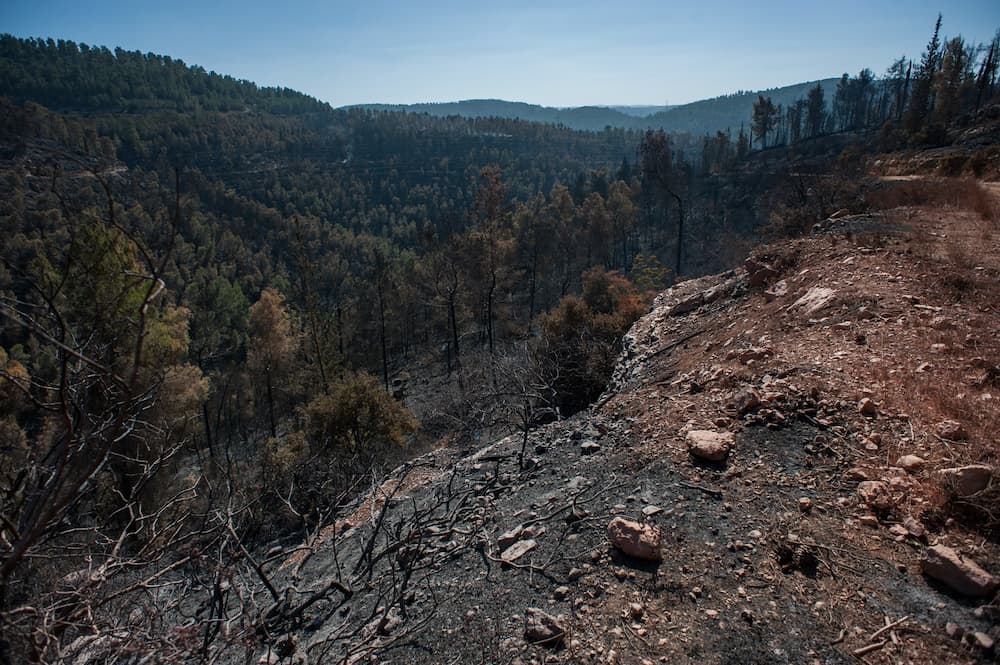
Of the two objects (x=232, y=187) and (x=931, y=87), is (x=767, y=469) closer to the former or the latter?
(x=931, y=87)

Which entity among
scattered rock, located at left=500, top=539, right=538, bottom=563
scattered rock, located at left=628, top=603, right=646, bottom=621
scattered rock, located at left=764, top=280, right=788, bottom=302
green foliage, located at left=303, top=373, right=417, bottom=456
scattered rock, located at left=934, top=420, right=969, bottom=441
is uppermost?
scattered rock, located at left=764, top=280, right=788, bottom=302

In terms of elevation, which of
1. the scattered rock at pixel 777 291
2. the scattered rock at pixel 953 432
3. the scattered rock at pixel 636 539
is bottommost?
the scattered rock at pixel 636 539

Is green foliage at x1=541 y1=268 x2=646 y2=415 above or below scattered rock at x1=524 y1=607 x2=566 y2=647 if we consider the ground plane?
below

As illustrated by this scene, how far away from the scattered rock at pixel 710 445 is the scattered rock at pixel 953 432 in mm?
1781

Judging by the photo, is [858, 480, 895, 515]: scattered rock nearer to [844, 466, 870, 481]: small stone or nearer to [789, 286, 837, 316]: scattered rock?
[844, 466, 870, 481]: small stone

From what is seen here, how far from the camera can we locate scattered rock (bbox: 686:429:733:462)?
5270mm

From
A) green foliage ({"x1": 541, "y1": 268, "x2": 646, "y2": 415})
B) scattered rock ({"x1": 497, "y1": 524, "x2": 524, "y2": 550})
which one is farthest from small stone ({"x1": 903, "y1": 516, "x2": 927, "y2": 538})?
green foliage ({"x1": 541, "y1": 268, "x2": 646, "y2": 415})

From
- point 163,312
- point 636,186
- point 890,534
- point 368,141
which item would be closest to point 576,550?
point 890,534

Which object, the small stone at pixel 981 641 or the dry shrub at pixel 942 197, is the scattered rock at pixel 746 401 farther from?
the dry shrub at pixel 942 197

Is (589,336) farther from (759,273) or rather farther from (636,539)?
(636,539)

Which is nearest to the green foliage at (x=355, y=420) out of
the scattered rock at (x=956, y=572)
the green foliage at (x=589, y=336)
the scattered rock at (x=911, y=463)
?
the green foliage at (x=589, y=336)

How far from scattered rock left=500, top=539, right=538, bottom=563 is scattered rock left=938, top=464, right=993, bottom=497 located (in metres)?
3.48

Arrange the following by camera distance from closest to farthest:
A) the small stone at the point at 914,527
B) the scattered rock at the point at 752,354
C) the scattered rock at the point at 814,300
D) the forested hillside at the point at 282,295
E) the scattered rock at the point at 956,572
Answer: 1. the forested hillside at the point at 282,295
2. the scattered rock at the point at 956,572
3. the small stone at the point at 914,527
4. the scattered rock at the point at 752,354
5. the scattered rock at the point at 814,300

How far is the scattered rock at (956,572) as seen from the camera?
3.30m
